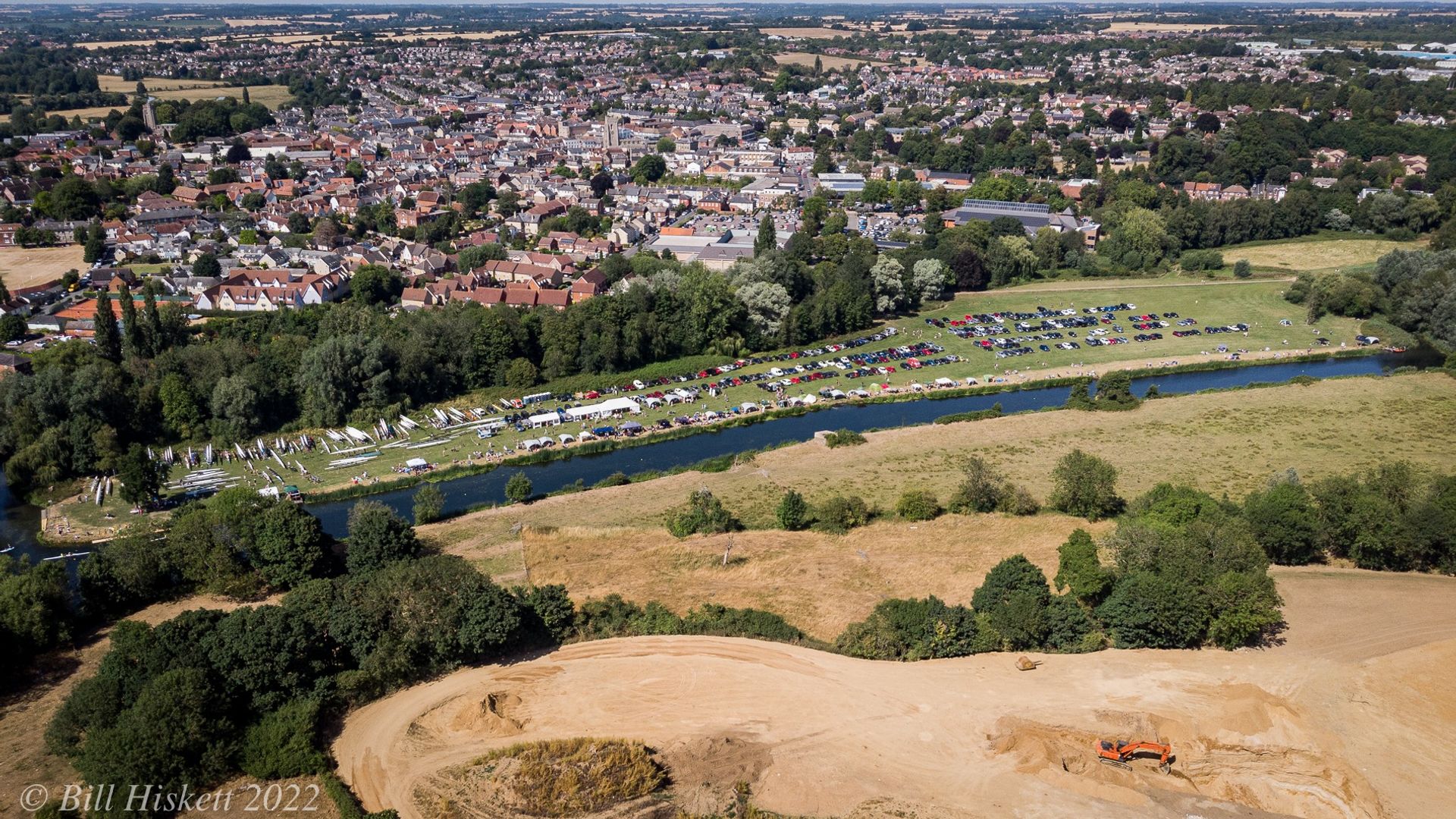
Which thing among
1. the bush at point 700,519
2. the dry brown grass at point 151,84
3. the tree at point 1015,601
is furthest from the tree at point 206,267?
the dry brown grass at point 151,84

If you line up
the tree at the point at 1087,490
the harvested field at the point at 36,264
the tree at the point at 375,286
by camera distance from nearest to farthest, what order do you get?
the tree at the point at 1087,490 → the tree at the point at 375,286 → the harvested field at the point at 36,264

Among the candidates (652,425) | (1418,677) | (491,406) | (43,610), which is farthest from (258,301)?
(1418,677)

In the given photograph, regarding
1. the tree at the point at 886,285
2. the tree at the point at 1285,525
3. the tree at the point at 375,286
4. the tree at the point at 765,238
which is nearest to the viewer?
the tree at the point at 1285,525

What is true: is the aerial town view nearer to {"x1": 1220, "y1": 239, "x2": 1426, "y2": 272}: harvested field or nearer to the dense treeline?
the dense treeline

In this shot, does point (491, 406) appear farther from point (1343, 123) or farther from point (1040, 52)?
point (1040, 52)

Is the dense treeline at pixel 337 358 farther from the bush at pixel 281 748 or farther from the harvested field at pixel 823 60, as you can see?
the harvested field at pixel 823 60
